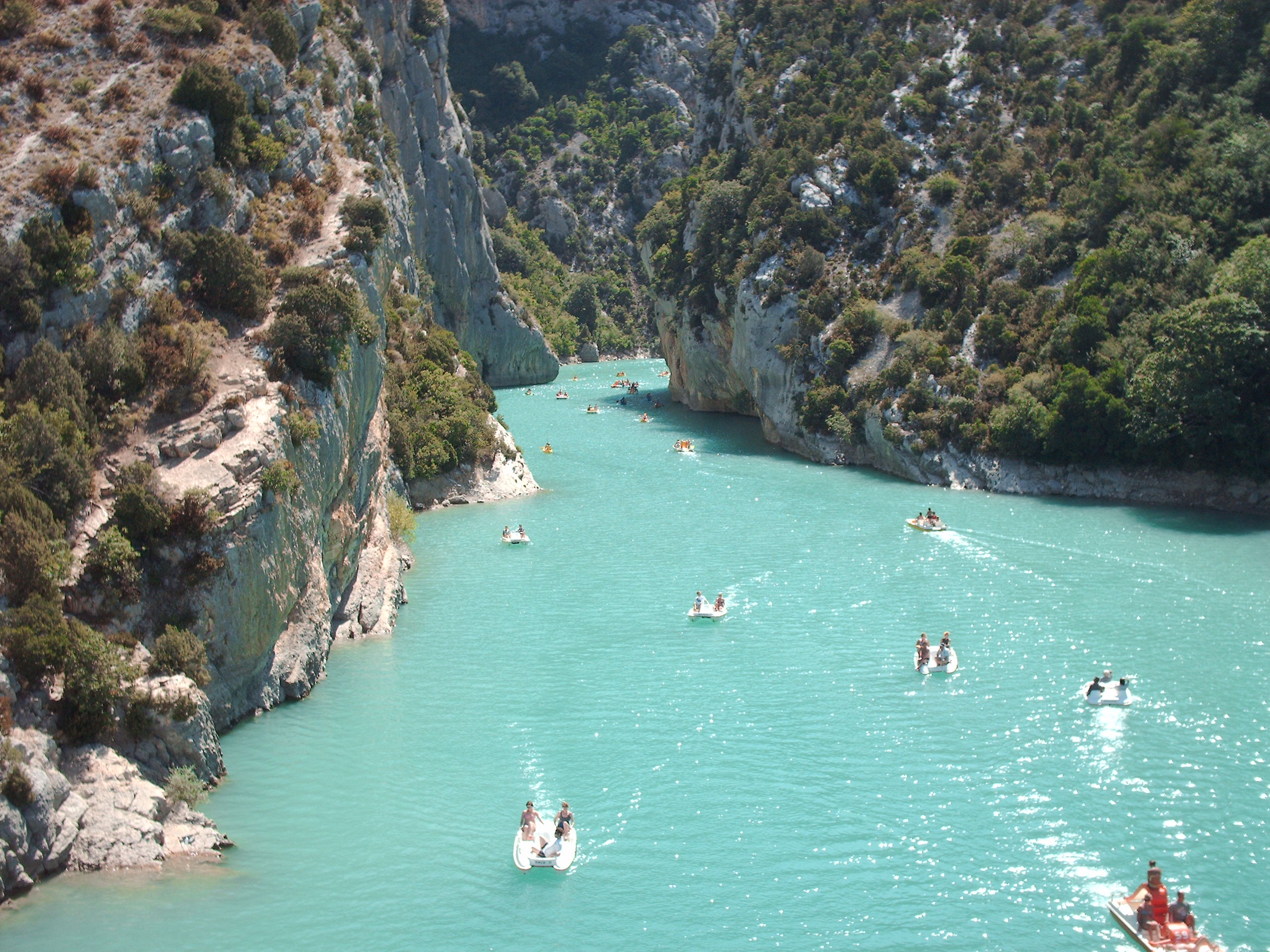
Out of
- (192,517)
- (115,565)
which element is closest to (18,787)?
(115,565)

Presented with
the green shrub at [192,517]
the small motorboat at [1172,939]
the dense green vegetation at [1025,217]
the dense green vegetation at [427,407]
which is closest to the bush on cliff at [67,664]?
the green shrub at [192,517]

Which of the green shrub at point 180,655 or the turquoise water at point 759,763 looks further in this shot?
the green shrub at point 180,655

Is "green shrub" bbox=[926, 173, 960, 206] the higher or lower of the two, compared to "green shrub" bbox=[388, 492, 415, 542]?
higher

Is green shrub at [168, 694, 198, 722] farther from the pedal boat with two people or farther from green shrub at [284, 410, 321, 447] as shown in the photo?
the pedal boat with two people

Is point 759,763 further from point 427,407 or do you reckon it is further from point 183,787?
point 427,407

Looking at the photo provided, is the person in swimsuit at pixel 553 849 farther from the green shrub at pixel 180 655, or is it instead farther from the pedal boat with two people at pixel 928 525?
the pedal boat with two people at pixel 928 525

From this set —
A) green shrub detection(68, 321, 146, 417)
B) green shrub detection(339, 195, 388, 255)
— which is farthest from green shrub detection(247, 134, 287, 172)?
green shrub detection(68, 321, 146, 417)

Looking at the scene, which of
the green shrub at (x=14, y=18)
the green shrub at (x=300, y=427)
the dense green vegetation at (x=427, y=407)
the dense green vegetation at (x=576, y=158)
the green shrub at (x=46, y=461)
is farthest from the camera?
the dense green vegetation at (x=576, y=158)
